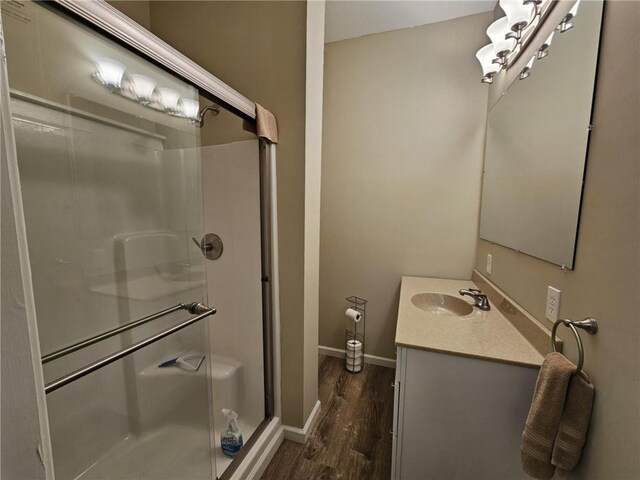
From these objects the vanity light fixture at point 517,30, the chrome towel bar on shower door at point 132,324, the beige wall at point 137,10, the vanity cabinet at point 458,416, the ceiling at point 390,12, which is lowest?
the vanity cabinet at point 458,416

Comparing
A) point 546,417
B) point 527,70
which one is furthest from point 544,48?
point 546,417

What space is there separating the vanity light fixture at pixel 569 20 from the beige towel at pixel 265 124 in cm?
117

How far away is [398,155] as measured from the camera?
6.81 feet

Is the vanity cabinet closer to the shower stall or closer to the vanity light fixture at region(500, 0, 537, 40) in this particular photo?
the shower stall

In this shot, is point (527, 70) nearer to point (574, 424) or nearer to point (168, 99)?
point (574, 424)

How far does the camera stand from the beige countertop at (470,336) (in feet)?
3.21

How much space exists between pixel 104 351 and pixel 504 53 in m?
2.39

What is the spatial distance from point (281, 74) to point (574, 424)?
1.73 m

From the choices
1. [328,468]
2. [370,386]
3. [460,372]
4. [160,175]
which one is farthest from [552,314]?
[160,175]

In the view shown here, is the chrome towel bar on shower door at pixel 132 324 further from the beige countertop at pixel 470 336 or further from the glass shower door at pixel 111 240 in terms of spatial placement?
the beige countertop at pixel 470 336

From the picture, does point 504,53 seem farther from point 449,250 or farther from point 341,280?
point 341,280

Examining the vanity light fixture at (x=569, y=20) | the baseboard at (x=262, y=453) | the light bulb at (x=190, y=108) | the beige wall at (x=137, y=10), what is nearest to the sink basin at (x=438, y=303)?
the baseboard at (x=262, y=453)

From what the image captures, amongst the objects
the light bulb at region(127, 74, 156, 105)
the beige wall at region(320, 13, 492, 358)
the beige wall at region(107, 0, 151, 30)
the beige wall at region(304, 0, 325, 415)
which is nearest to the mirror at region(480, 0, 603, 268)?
the beige wall at region(320, 13, 492, 358)

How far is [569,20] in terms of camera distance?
907 millimetres
